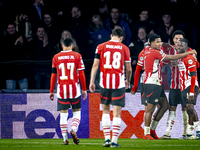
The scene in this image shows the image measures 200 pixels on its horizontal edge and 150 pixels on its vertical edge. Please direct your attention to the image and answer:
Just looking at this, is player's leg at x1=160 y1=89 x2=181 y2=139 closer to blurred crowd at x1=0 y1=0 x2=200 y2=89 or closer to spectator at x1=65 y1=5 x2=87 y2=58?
blurred crowd at x1=0 y1=0 x2=200 y2=89

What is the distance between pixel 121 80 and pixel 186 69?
7.71 ft

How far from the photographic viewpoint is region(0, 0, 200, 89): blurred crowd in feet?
31.9

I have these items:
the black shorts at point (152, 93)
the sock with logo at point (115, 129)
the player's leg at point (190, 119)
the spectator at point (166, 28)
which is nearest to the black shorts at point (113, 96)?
the sock with logo at point (115, 129)

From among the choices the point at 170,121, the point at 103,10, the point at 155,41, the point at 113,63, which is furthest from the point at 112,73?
the point at 103,10

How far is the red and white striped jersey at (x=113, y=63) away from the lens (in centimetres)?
628

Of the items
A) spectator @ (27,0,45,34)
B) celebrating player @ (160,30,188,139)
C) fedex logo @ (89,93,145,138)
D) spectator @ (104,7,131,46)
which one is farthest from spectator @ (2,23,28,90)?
celebrating player @ (160,30,188,139)

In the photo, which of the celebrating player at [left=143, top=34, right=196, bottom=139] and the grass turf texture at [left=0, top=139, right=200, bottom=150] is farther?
the celebrating player at [left=143, top=34, right=196, bottom=139]

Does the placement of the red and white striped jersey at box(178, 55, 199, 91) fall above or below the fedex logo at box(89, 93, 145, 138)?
above

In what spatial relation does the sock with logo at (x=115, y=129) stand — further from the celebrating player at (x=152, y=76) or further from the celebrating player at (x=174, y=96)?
the celebrating player at (x=174, y=96)

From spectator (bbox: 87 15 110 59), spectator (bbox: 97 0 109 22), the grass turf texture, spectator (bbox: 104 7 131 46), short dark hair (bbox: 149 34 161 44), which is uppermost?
spectator (bbox: 97 0 109 22)

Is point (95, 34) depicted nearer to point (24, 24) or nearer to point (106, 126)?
point (24, 24)

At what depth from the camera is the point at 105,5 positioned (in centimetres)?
1143

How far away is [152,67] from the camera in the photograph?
7734mm

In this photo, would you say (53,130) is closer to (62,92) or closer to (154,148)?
(62,92)
